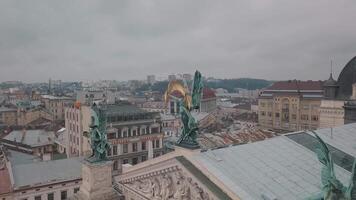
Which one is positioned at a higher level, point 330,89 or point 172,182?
point 330,89

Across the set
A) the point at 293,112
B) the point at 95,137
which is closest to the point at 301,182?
the point at 95,137

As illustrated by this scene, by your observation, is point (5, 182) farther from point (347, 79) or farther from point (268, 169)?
point (347, 79)

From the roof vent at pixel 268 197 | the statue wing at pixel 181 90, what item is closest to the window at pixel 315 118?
the statue wing at pixel 181 90

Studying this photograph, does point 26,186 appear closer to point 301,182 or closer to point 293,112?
point 301,182

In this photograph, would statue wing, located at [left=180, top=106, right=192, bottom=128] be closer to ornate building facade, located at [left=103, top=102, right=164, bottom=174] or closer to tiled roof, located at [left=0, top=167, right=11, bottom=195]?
tiled roof, located at [left=0, top=167, right=11, bottom=195]

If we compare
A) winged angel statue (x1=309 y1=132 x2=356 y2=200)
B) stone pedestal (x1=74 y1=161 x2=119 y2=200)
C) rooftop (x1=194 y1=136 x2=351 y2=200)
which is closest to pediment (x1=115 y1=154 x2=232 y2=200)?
rooftop (x1=194 y1=136 x2=351 y2=200)

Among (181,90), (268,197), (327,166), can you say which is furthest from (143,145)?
(327,166)

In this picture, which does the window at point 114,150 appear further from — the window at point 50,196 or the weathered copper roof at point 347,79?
the weathered copper roof at point 347,79

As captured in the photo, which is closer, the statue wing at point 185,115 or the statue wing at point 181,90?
the statue wing at point 185,115
